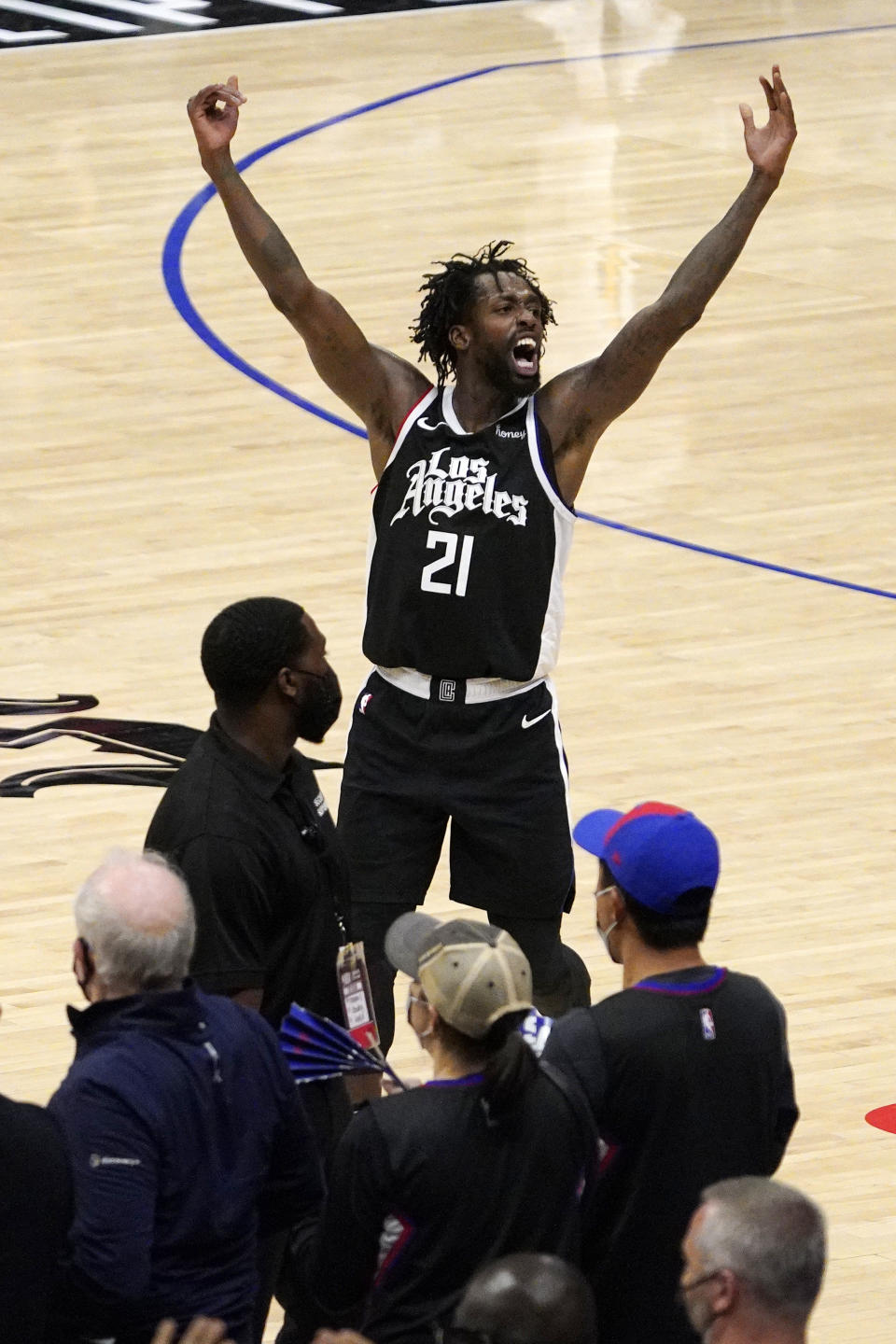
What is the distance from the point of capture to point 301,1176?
162 inches

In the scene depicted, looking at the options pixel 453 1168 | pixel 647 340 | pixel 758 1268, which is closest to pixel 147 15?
pixel 647 340

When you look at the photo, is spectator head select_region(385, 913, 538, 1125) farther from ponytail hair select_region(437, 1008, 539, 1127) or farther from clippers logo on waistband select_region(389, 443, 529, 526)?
clippers logo on waistband select_region(389, 443, 529, 526)

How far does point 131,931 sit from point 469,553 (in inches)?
79.0

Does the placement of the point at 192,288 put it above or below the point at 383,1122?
above

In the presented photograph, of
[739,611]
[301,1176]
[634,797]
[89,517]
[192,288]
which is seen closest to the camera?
[301,1176]

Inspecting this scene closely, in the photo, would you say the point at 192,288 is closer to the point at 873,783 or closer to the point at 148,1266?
the point at 873,783

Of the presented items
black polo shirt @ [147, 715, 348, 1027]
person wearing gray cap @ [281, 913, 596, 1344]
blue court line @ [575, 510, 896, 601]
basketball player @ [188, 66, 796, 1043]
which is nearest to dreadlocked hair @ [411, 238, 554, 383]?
basketball player @ [188, 66, 796, 1043]

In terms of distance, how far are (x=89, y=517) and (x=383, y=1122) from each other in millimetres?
7139

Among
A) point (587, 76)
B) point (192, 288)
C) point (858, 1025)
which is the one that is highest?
point (587, 76)

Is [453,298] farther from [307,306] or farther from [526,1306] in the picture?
[526,1306]

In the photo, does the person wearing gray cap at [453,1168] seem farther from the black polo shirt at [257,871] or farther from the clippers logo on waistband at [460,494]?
the clippers logo on waistband at [460,494]

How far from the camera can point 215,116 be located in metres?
5.88

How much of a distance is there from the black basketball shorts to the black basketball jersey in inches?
4.3

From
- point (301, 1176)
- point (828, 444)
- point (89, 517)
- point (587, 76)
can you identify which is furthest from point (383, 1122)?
point (587, 76)
